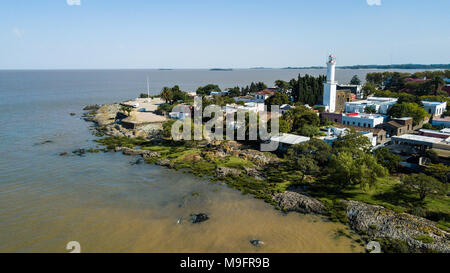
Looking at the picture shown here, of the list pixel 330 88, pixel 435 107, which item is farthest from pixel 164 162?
pixel 435 107

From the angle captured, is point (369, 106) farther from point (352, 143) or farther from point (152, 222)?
point (152, 222)

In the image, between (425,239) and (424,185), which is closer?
(425,239)

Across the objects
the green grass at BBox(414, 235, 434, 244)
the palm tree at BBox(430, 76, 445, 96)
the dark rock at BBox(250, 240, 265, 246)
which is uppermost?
the palm tree at BBox(430, 76, 445, 96)

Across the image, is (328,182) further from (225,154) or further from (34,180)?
(34,180)

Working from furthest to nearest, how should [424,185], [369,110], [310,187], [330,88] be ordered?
1. [330,88]
2. [369,110]
3. [310,187]
4. [424,185]

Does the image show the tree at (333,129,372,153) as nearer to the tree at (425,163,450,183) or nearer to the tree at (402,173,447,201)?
the tree at (425,163,450,183)

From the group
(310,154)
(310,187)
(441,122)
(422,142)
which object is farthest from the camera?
(441,122)

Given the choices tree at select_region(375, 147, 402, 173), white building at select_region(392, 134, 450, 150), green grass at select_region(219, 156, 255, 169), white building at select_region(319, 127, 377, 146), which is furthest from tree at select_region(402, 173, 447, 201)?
green grass at select_region(219, 156, 255, 169)

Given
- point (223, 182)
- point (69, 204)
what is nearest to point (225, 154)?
point (223, 182)
